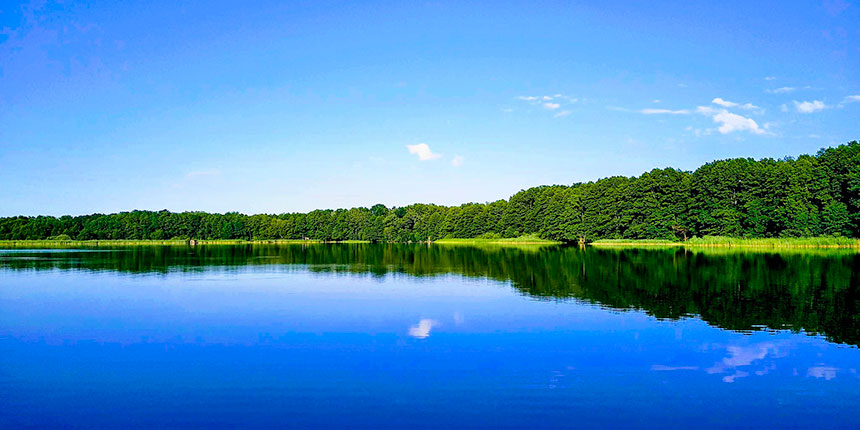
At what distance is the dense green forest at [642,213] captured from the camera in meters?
79.2

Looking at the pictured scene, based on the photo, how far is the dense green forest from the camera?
260 ft

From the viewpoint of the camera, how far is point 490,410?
10531mm

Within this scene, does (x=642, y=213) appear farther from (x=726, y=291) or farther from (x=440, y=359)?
(x=440, y=359)

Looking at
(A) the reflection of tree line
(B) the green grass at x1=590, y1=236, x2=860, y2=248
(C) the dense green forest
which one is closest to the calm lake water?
(A) the reflection of tree line

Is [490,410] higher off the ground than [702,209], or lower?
lower

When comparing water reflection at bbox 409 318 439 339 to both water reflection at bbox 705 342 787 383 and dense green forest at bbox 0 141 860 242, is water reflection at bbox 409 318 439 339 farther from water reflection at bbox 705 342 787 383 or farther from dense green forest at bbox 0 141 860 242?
dense green forest at bbox 0 141 860 242

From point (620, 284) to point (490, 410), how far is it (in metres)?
24.1

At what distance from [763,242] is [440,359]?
80593 mm

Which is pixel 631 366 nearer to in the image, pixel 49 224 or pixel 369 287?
pixel 369 287

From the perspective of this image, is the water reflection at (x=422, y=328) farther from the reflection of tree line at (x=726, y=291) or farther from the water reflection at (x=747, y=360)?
the reflection of tree line at (x=726, y=291)

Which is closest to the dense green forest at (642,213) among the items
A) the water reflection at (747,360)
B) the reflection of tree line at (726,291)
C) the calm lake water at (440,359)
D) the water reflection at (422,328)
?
the reflection of tree line at (726,291)

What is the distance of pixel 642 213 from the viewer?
102875 mm

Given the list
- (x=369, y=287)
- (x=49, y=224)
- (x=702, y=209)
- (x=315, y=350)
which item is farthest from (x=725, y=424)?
(x=49, y=224)

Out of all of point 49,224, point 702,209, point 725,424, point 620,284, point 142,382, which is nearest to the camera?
point 725,424
